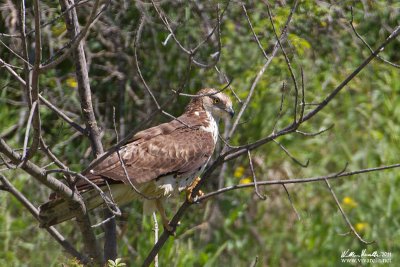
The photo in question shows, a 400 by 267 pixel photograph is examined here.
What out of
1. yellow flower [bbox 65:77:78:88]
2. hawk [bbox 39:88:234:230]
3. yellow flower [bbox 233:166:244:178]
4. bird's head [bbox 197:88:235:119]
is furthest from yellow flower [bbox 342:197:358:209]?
yellow flower [bbox 65:77:78:88]

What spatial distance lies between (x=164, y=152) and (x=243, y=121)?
3.84 ft

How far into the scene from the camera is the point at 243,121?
5789mm

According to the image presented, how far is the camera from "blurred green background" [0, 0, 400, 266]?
6082 millimetres

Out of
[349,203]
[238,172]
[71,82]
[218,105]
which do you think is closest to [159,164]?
[218,105]

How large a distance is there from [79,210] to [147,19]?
2.75 m

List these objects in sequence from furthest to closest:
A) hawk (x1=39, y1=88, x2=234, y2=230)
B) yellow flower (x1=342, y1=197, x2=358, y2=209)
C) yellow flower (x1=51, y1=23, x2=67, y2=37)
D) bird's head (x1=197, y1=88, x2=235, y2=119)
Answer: yellow flower (x1=342, y1=197, x2=358, y2=209)
yellow flower (x1=51, y1=23, x2=67, y2=37)
bird's head (x1=197, y1=88, x2=235, y2=119)
hawk (x1=39, y1=88, x2=234, y2=230)

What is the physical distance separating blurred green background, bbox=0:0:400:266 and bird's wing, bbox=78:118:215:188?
0.91 m

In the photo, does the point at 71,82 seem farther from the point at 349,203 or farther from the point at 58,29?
the point at 349,203

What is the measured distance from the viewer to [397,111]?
7.63m

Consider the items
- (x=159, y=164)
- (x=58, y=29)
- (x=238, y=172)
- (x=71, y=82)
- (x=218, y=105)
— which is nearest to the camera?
(x=159, y=164)

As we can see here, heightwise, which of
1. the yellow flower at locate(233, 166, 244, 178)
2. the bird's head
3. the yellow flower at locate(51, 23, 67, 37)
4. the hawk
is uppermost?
the yellow flower at locate(51, 23, 67, 37)

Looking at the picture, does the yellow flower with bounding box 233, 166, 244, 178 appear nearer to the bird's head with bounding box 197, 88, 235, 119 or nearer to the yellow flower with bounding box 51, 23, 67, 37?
the bird's head with bounding box 197, 88, 235, 119

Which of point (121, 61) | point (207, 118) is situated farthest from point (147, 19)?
point (207, 118)

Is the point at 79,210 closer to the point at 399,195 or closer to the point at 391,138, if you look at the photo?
the point at 399,195
